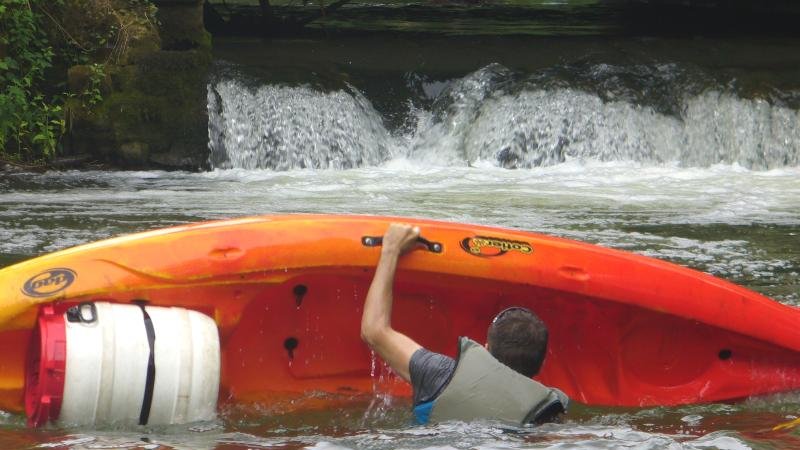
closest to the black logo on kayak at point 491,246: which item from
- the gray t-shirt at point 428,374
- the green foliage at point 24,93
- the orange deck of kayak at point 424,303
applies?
the orange deck of kayak at point 424,303

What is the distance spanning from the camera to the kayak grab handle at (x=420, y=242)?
3.93m

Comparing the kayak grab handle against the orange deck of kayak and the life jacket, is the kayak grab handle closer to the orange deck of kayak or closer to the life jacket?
the orange deck of kayak

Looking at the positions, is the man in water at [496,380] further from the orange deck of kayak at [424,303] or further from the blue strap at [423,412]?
the orange deck of kayak at [424,303]

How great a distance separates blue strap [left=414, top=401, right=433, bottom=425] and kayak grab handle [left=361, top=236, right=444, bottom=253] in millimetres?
635

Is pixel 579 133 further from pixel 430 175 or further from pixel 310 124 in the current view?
pixel 310 124

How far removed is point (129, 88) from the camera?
31.3 feet

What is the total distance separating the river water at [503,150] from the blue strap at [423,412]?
92.5 inches

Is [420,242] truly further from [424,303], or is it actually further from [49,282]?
[49,282]

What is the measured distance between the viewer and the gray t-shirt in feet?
11.3

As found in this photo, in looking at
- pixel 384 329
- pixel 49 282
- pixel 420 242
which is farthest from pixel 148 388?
pixel 420 242

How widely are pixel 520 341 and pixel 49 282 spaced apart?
4.52 ft

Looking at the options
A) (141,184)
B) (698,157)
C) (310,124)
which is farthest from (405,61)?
(141,184)

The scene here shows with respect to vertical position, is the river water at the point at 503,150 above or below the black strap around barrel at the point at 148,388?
above

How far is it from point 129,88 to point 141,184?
1.08 m
